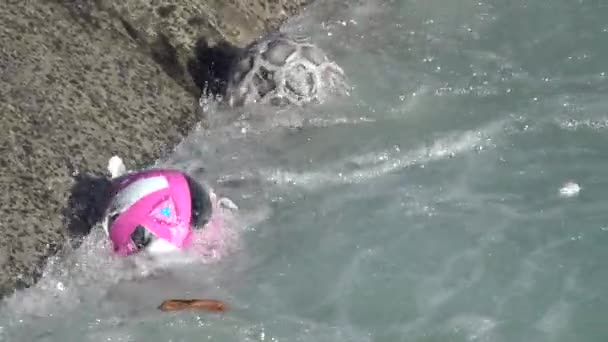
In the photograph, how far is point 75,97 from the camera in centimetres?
920

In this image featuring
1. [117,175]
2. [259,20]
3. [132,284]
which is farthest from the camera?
[259,20]

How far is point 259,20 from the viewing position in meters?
10.6

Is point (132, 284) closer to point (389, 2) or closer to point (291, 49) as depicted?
point (291, 49)

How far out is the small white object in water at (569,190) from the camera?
9031 mm

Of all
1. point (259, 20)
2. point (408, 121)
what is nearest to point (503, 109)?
point (408, 121)

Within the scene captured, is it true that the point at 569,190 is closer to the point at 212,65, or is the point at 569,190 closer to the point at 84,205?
the point at 212,65

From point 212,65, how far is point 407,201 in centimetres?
234

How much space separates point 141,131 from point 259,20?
1.86 meters

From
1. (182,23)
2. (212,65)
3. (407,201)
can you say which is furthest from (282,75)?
(407,201)

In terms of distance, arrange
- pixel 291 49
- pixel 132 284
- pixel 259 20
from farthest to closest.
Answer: pixel 259 20 < pixel 291 49 < pixel 132 284

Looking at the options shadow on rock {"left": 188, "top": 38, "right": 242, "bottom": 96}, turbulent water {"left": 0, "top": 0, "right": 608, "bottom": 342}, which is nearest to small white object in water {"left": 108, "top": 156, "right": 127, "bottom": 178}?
turbulent water {"left": 0, "top": 0, "right": 608, "bottom": 342}

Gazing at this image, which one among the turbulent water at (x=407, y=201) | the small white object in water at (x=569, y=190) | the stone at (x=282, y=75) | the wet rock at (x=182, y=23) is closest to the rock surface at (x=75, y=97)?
the wet rock at (x=182, y=23)

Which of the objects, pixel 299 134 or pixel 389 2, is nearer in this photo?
pixel 299 134

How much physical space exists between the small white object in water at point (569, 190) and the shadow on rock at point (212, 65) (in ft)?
10.1
